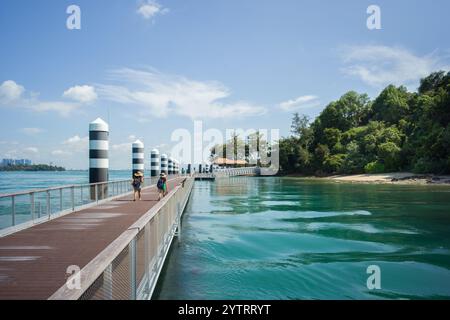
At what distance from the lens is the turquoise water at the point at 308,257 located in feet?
27.1

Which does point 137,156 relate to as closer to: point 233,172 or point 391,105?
point 233,172

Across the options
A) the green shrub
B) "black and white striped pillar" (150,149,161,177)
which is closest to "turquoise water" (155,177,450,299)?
"black and white striped pillar" (150,149,161,177)

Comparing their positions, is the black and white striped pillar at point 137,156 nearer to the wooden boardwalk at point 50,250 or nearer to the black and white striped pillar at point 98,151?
the black and white striped pillar at point 98,151

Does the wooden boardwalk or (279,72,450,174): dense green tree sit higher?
(279,72,450,174): dense green tree

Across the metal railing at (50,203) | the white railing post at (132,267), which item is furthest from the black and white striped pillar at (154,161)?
the white railing post at (132,267)

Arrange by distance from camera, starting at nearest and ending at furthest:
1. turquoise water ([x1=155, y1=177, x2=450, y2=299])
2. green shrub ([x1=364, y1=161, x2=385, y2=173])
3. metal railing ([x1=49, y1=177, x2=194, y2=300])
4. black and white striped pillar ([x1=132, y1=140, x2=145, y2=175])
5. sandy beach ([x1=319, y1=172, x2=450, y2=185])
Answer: metal railing ([x1=49, y1=177, x2=194, y2=300]) < turquoise water ([x1=155, y1=177, x2=450, y2=299]) < black and white striped pillar ([x1=132, y1=140, x2=145, y2=175]) < sandy beach ([x1=319, y1=172, x2=450, y2=185]) < green shrub ([x1=364, y1=161, x2=385, y2=173])

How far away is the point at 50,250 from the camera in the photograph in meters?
7.68

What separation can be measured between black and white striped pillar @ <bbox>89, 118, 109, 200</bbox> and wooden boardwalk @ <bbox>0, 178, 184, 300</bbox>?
11.7 feet

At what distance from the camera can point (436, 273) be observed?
9.48 meters

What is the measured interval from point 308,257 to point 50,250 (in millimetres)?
6751

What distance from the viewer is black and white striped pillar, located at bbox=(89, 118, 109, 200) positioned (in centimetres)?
1582

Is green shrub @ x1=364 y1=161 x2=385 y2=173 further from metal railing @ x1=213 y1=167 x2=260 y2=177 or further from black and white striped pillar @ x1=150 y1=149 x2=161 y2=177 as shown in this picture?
black and white striped pillar @ x1=150 y1=149 x2=161 y2=177
